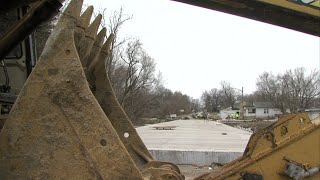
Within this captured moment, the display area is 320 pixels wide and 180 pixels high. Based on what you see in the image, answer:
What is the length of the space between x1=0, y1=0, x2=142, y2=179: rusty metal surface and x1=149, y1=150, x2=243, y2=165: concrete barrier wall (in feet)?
26.7

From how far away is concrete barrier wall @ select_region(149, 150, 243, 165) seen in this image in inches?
404

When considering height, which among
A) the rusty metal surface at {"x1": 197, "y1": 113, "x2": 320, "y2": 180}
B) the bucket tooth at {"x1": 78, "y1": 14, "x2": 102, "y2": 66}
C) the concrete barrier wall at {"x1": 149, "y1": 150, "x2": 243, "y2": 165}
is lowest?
the concrete barrier wall at {"x1": 149, "y1": 150, "x2": 243, "y2": 165}

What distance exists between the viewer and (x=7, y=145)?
2.35 metres

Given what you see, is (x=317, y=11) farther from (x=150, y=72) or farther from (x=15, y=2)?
(x=150, y=72)

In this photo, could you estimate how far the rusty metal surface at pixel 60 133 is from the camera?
2324mm

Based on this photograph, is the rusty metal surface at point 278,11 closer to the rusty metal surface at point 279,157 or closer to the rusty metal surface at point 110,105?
the rusty metal surface at point 279,157

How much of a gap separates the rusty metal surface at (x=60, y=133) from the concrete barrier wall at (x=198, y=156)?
26.7ft

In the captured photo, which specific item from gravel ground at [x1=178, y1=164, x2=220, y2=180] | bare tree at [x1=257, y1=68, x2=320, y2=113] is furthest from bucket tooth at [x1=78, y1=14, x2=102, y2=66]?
bare tree at [x1=257, y1=68, x2=320, y2=113]

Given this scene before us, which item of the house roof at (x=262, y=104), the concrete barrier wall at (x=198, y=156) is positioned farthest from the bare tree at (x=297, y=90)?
the concrete barrier wall at (x=198, y=156)

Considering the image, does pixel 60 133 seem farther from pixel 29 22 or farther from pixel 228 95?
pixel 228 95

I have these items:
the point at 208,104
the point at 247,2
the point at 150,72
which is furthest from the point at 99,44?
the point at 208,104

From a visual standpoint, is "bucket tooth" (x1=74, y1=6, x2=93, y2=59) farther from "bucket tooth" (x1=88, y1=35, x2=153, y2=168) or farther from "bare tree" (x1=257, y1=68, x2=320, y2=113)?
"bare tree" (x1=257, y1=68, x2=320, y2=113)

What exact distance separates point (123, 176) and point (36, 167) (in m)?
0.49

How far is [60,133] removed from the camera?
235cm
